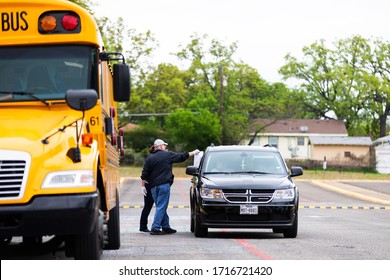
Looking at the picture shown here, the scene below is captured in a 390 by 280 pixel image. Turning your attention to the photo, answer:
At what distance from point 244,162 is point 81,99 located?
7.97 metres

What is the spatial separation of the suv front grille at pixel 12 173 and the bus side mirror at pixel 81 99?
995 mm

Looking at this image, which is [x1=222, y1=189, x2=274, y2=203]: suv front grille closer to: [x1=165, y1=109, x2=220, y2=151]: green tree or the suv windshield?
the suv windshield

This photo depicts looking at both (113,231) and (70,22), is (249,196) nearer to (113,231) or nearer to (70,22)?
Result: (113,231)

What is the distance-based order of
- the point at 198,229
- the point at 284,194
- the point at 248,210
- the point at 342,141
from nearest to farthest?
the point at 248,210 → the point at 284,194 → the point at 198,229 → the point at 342,141

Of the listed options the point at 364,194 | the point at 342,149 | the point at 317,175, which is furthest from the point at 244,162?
the point at 342,149

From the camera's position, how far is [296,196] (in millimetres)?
17188

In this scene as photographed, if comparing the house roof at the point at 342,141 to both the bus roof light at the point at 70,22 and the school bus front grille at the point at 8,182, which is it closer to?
the bus roof light at the point at 70,22

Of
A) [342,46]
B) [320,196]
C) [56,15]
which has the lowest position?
[320,196]

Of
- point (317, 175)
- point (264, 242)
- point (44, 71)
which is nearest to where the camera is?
point (44, 71)

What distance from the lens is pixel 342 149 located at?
107000 mm

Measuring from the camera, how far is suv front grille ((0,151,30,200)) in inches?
388
